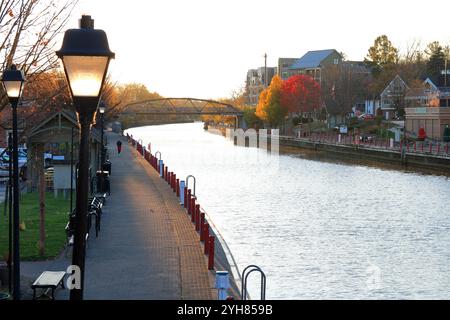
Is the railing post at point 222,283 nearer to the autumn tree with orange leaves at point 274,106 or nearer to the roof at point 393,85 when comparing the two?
the roof at point 393,85

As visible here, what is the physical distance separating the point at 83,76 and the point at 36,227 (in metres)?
18.1

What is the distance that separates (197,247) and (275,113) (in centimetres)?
9737

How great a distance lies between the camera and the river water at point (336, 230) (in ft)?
62.4

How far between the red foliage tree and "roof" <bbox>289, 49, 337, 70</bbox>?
1303 inches

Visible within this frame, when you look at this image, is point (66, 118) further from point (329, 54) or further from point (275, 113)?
point (329, 54)

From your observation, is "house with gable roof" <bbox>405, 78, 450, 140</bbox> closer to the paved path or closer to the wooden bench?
the paved path

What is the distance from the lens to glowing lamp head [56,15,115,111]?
636 cm

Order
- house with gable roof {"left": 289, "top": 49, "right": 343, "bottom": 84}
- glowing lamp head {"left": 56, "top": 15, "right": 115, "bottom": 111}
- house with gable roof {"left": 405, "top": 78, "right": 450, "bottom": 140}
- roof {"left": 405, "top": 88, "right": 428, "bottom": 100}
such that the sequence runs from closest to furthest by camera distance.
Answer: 1. glowing lamp head {"left": 56, "top": 15, "right": 115, "bottom": 111}
2. house with gable roof {"left": 405, "top": 78, "right": 450, "bottom": 140}
3. roof {"left": 405, "top": 88, "right": 428, "bottom": 100}
4. house with gable roof {"left": 289, "top": 49, "right": 343, "bottom": 84}

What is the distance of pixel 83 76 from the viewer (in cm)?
643

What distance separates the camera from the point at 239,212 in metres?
33.0

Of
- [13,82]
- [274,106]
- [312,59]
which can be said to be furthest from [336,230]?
[312,59]

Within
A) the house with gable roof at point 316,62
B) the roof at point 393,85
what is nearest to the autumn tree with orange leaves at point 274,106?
the roof at point 393,85

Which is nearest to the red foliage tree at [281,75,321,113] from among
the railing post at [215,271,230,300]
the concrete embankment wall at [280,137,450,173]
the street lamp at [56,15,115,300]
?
the concrete embankment wall at [280,137,450,173]

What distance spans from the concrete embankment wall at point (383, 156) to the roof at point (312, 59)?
59369 mm
